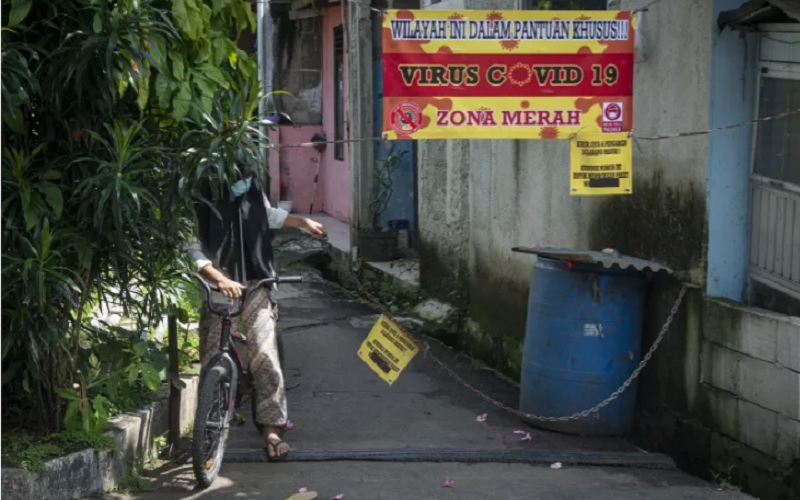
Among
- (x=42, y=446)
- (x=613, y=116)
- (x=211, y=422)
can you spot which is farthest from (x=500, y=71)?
(x=42, y=446)

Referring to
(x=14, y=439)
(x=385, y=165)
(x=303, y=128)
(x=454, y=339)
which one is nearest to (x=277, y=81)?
(x=303, y=128)

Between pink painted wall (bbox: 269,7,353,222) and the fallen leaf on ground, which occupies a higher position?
pink painted wall (bbox: 269,7,353,222)

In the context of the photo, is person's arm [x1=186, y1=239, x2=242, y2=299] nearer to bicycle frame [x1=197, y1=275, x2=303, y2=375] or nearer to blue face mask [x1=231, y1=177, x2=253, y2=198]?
bicycle frame [x1=197, y1=275, x2=303, y2=375]

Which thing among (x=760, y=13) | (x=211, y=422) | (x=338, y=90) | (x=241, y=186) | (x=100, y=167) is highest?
(x=760, y=13)

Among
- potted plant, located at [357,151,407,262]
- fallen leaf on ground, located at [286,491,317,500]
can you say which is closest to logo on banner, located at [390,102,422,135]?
fallen leaf on ground, located at [286,491,317,500]

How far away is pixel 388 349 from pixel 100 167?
2406 millimetres

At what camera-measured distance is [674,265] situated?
7.00m

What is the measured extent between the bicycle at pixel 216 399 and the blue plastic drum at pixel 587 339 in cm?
179

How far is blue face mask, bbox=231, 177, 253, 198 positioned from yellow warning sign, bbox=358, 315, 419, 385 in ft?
4.01

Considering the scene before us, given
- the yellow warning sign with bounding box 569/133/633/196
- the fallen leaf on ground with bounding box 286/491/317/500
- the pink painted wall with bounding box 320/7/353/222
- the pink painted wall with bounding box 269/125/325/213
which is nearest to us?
the fallen leaf on ground with bounding box 286/491/317/500

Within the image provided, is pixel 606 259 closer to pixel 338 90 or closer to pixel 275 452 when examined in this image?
pixel 275 452

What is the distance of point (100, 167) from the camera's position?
212 inches

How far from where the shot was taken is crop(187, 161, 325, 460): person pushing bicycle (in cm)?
651

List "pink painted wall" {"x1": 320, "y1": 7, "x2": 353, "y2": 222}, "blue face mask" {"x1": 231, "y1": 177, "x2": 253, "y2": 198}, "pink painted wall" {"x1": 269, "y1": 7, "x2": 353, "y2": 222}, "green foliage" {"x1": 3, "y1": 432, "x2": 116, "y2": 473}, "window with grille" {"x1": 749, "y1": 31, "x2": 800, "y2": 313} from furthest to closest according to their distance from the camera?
"pink painted wall" {"x1": 269, "y1": 7, "x2": 353, "y2": 222}, "pink painted wall" {"x1": 320, "y1": 7, "x2": 353, "y2": 222}, "blue face mask" {"x1": 231, "y1": 177, "x2": 253, "y2": 198}, "window with grille" {"x1": 749, "y1": 31, "x2": 800, "y2": 313}, "green foliage" {"x1": 3, "y1": 432, "x2": 116, "y2": 473}
